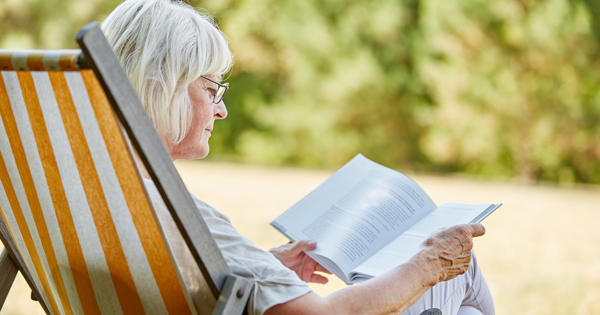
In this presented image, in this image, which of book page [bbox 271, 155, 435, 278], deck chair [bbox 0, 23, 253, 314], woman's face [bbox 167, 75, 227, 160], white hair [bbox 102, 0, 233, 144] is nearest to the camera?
deck chair [bbox 0, 23, 253, 314]

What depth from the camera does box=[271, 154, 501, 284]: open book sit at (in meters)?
1.78

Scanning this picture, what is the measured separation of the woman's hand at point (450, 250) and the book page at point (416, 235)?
0.06 meters

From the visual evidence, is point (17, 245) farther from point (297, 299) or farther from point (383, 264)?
point (383, 264)

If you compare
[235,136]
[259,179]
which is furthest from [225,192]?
[235,136]

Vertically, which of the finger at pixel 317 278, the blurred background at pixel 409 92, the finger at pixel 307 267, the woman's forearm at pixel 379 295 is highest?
the woman's forearm at pixel 379 295

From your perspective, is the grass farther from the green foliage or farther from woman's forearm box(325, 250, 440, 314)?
woman's forearm box(325, 250, 440, 314)

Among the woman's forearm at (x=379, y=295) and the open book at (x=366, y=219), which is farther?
the open book at (x=366, y=219)

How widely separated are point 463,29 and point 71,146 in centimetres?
1156

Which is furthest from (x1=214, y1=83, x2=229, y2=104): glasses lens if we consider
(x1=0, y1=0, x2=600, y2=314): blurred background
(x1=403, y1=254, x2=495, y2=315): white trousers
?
(x1=0, y1=0, x2=600, y2=314): blurred background

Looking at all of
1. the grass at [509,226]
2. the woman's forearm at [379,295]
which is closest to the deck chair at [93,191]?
the woman's forearm at [379,295]

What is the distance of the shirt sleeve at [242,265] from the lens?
4.28 feet

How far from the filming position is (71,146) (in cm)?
137

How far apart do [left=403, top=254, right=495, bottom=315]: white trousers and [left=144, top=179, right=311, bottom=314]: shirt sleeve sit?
548 mm

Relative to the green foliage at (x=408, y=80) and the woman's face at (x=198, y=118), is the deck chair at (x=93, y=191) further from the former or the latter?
the green foliage at (x=408, y=80)
